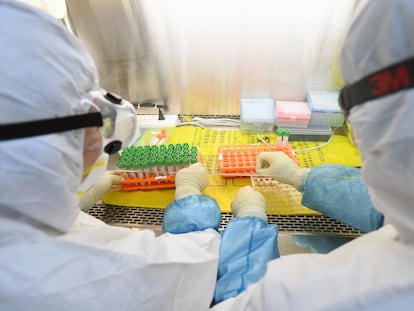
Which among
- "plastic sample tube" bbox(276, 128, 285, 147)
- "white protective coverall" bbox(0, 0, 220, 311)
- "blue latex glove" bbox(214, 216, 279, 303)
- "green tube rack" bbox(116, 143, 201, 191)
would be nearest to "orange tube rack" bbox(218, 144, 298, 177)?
"plastic sample tube" bbox(276, 128, 285, 147)

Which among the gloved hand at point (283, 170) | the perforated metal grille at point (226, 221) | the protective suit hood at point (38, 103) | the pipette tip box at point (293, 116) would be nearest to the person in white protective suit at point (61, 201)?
the protective suit hood at point (38, 103)

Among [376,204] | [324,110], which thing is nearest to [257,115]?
[324,110]

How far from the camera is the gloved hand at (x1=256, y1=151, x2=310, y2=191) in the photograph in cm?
102

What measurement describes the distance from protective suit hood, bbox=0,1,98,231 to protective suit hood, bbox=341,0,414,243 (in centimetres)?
47

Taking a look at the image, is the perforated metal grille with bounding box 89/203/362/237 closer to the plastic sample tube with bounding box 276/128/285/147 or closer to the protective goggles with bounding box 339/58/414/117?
the plastic sample tube with bounding box 276/128/285/147

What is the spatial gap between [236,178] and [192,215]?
0.32 meters

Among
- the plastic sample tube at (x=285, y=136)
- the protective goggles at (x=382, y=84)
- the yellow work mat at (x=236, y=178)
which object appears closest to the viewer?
the protective goggles at (x=382, y=84)

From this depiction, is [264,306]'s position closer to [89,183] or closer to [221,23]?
[89,183]

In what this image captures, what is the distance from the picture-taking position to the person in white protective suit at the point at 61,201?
0.44m

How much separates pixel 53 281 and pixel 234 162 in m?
0.77

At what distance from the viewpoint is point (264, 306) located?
48 centimetres

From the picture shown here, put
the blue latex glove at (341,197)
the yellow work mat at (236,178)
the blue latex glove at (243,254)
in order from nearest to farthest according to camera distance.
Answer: the blue latex glove at (243,254), the blue latex glove at (341,197), the yellow work mat at (236,178)

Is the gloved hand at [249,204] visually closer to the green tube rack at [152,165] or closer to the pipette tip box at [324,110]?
the green tube rack at [152,165]

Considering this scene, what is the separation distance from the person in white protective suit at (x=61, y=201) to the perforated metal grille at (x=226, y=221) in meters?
0.30
